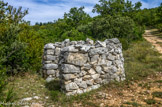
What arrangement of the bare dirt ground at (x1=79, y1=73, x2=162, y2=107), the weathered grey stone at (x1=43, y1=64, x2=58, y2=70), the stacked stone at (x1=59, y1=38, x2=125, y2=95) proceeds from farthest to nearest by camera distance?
the weathered grey stone at (x1=43, y1=64, x2=58, y2=70) < the stacked stone at (x1=59, y1=38, x2=125, y2=95) < the bare dirt ground at (x1=79, y1=73, x2=162, y2=107)

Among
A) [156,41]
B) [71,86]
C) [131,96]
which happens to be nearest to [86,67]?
[71,86]

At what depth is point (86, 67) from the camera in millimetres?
4867

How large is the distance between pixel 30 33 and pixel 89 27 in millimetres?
11419

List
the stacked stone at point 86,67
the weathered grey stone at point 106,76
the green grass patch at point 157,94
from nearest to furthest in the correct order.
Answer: the green grass patch at point 157,94, the stacked stone at point 86,67, the weathered grey stone at point 106,76

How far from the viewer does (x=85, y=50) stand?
4887mm

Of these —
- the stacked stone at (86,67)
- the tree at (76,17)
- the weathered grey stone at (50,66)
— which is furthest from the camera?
the tree at (76,17)

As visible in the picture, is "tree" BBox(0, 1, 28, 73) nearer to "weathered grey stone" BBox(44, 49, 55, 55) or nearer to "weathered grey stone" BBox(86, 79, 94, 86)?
"weathered grey stone" BBox(44, 49, 55, 55)

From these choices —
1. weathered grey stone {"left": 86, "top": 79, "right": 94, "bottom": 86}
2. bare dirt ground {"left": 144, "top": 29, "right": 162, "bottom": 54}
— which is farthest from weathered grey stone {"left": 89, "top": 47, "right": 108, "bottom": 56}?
bare dirt ground {"left": 144, "top": 29, "right": 162, "bottom": 54}

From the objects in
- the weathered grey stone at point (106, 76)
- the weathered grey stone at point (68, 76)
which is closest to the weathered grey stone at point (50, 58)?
the weathered grey stone at point (68, 76)

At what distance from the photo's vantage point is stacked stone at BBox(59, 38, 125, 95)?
15.3ft

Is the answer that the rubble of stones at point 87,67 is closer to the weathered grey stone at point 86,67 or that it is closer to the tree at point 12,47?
the weathered grey stone at point 86,67

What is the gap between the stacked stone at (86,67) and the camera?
184 inches

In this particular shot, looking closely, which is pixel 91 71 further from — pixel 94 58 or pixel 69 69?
pixel 69 69

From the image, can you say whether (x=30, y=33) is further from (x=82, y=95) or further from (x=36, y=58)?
(x=82, y=95)
